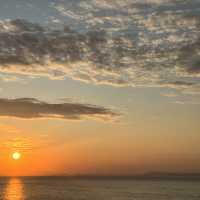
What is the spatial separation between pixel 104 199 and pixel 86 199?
4754mm

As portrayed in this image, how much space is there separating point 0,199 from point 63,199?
53.9 ft

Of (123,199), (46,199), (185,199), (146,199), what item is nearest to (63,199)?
(46,199)

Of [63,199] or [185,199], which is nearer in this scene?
[63,199]

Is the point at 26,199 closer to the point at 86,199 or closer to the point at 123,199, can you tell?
the point at 86,199

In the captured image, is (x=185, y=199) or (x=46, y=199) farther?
(x=185, y=199)

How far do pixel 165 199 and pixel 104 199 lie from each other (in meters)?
16.8

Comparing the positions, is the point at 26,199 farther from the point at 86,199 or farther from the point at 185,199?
the point at 185,199

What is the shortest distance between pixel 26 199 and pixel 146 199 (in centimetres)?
3223

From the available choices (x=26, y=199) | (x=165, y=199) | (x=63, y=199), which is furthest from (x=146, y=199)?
(x=26, y=199)

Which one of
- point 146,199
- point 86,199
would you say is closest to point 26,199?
point 86,199

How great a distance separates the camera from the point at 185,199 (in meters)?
98.4

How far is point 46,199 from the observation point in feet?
297

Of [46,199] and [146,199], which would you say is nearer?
[46,199]

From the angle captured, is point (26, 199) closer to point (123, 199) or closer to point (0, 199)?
point (0, 199)
